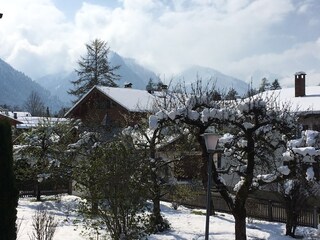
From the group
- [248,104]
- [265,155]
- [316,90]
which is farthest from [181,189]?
[316,90]

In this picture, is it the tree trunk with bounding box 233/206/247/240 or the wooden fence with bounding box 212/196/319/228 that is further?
the wooden fence with bounding box 212/196/319/228

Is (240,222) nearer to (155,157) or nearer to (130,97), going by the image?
(155,157)

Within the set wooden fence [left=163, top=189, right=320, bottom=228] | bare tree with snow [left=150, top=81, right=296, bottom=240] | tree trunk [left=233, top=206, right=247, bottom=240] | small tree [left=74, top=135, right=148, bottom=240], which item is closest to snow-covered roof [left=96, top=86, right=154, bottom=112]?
wooden fence [left=163, top=189, right=320, bottom=228]

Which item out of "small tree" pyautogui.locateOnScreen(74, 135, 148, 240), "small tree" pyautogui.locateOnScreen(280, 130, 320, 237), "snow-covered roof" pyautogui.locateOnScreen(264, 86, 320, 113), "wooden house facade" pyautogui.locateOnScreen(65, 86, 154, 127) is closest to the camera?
"small tree" pyautogui.locateOnScreen(74, 135, 148, 240)

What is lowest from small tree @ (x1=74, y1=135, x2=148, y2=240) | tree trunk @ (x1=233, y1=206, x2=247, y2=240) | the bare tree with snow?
tree trunk @ (x1=233, y1=206, x2=247, y2=240)

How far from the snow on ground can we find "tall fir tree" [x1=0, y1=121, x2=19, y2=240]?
14.6ft

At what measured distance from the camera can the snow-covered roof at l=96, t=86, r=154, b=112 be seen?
3650 cm

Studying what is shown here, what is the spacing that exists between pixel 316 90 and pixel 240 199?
24.3 metres

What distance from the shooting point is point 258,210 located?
2188 centimetres

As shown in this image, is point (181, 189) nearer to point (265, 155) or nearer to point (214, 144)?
point (265, 155)

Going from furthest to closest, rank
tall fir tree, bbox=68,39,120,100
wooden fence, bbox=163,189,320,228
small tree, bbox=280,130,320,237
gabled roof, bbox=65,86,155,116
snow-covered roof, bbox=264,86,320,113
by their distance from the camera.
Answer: tall fir tree, bbox=68,39,120,100 → gabled roof, bbox=65,86,155,116 → snow-covered roof, bbox=264,86,320,113 → wooden fence, bbox=163,189,320,228 → small tree, bbox=280,130,320,237

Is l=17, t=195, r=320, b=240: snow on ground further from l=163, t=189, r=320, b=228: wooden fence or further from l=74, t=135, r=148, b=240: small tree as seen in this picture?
l=74, t=135, r=148, b=240: small tree

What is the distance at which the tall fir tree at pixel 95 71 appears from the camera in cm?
5562

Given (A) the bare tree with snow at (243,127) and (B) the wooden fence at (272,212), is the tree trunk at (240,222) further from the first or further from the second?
(B) the wooden fence at (272,212)
